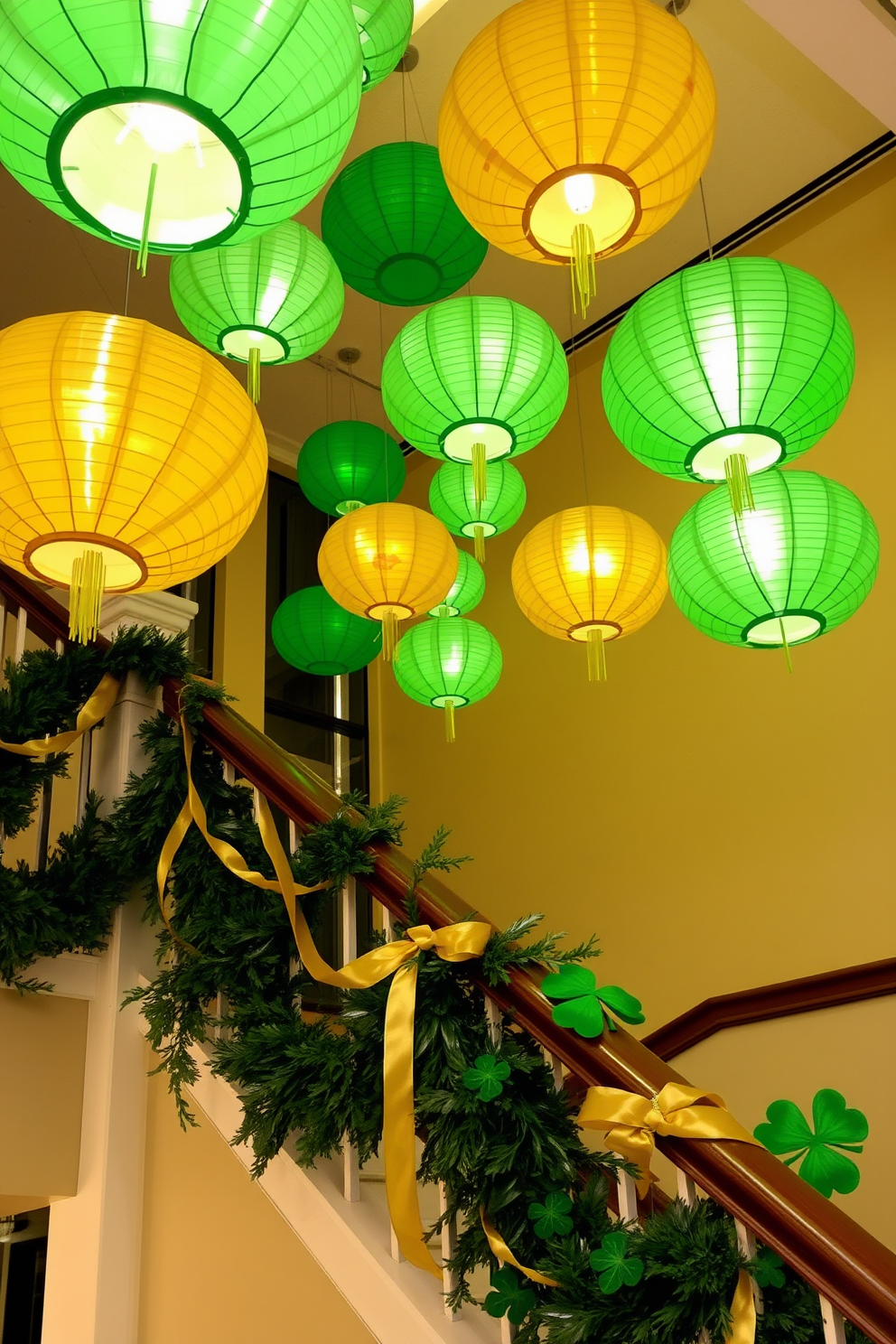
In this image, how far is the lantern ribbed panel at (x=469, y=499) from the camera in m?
3.58

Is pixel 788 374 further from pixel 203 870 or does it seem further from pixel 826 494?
pixel 203 870

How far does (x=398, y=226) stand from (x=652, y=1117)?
225 centimetres

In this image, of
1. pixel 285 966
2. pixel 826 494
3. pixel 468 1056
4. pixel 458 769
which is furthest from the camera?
pixel 458 769

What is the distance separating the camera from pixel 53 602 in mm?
2875

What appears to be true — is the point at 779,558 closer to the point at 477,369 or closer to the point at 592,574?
the point at 592,574

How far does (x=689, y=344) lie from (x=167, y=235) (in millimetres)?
1126

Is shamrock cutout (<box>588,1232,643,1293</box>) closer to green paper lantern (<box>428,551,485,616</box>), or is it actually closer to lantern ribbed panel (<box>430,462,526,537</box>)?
lantern ribbed panel (<box>430,462,526,537</box>)

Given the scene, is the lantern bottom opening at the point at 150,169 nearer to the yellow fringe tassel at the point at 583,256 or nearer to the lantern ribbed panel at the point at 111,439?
the lantern ribbed panel at the point at 111,439

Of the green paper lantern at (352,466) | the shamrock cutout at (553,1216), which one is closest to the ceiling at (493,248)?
the green paper lantern at (352,466)

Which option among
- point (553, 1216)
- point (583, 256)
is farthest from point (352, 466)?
point (553, 1216)

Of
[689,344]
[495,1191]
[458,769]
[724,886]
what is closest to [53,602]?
[689,344]

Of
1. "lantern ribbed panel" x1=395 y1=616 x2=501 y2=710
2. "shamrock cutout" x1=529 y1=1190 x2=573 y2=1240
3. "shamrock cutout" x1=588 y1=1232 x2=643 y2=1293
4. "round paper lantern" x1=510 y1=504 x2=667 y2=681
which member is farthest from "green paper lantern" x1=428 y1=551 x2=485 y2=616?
"shamrock cutout" x1=588 y1=1232 x2=643 y2=1293

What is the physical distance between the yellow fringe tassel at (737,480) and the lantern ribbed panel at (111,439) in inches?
39.2

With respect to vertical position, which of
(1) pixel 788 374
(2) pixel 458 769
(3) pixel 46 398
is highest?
(2) pixel 458 769
